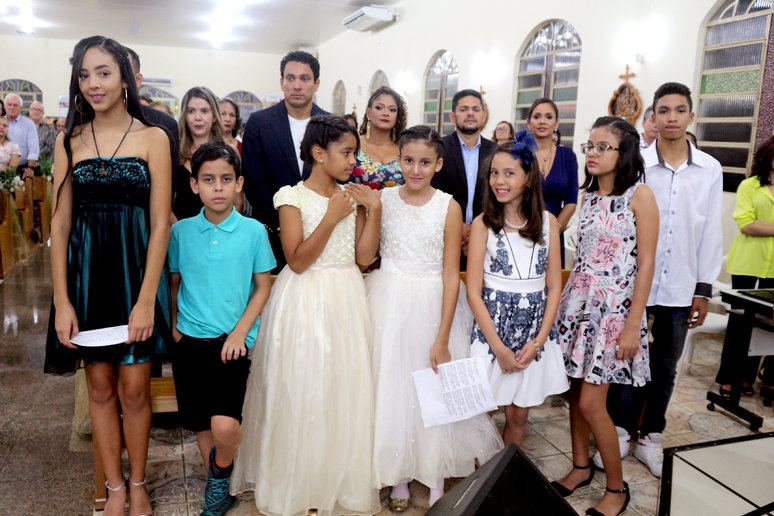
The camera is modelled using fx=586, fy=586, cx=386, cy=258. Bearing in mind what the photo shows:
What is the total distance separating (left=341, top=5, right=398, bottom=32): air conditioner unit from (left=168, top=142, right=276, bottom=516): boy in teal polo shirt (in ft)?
30.7

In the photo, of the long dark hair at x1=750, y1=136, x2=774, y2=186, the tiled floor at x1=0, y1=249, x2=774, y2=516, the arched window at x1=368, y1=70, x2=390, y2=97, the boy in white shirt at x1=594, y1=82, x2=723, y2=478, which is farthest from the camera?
the arched window at x1=368, y1=70, x2=390, y2=97

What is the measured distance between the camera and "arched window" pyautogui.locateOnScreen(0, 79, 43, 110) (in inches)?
603

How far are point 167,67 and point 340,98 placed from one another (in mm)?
5338

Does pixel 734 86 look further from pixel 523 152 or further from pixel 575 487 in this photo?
pixel 575 487

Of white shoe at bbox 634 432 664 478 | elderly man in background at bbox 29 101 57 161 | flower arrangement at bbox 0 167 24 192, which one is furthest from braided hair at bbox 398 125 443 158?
elderly man in background at bbox 29 101 57 161

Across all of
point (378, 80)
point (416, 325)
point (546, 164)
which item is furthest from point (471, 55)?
point (416, 325)

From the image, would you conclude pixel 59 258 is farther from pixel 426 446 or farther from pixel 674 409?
pixel 674 409

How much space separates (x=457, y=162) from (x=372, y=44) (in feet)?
33.2

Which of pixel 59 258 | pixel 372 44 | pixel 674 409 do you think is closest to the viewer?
pixel 59 258

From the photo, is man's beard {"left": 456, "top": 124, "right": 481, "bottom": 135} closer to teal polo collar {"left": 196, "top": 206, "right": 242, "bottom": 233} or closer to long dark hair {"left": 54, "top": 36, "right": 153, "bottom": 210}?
teal polo collar {"left": 196, "top": 206, "right": 242, "bottom": 233}

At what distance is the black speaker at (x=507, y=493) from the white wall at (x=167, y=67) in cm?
1656

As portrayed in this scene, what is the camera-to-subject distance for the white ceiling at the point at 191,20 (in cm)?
1099

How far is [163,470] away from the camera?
8.05 feet

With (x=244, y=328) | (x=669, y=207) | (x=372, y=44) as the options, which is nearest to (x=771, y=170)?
(x=669, y=207)
